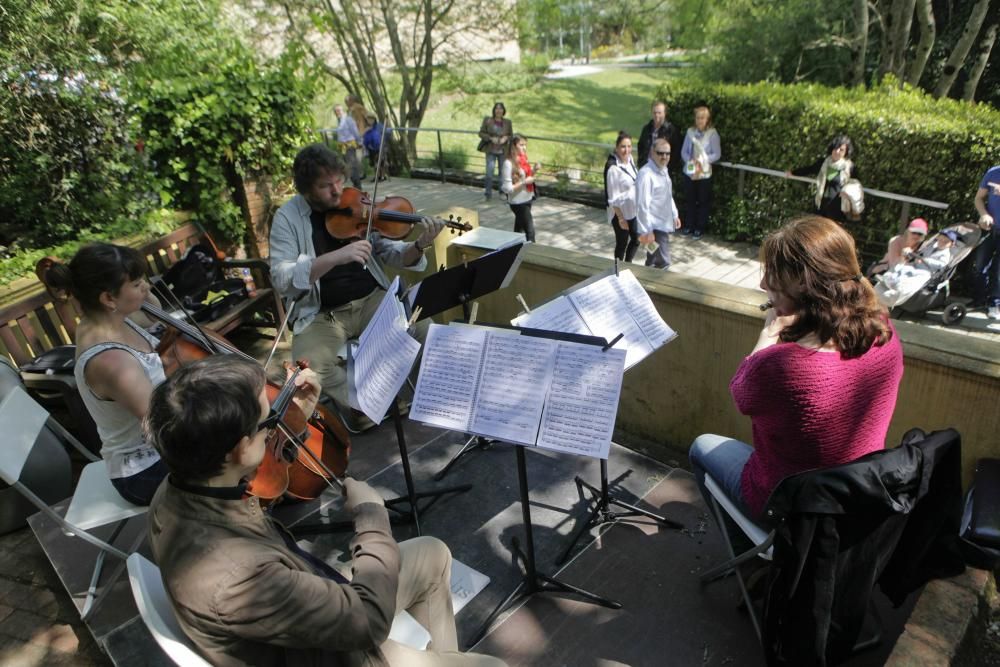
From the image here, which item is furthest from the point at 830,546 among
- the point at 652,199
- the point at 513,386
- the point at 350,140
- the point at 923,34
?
the point at 350,140

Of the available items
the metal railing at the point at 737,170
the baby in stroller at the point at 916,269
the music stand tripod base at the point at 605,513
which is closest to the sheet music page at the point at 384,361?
the music stand tripod base at the point at 605,513

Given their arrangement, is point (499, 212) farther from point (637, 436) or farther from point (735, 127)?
point (637, 436)

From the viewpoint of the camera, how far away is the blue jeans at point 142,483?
2.64m

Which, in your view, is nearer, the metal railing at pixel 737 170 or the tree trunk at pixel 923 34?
the metal railing at pixel 737 170

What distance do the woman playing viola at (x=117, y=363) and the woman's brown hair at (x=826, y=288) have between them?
2425 mm

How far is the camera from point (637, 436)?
144 inches

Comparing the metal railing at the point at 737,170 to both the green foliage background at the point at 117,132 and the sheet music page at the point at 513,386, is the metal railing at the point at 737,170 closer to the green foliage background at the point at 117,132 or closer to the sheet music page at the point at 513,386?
the green foliage background at the point at 117,132

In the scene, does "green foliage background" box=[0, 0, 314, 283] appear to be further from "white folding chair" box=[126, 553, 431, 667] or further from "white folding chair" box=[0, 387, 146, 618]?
"white folding chair" box=[126, 553, 431, 667]

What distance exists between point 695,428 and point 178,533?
2.56 m

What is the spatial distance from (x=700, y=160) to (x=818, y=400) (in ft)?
23.0

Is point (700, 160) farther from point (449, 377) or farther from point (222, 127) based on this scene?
point (449, 377)

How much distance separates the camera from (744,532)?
235 centimetres

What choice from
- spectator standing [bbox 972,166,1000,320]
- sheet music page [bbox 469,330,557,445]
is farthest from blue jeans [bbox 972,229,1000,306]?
sheet music page [bbox 469,330,557,445]

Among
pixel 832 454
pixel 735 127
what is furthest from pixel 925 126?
pixel 832 454
